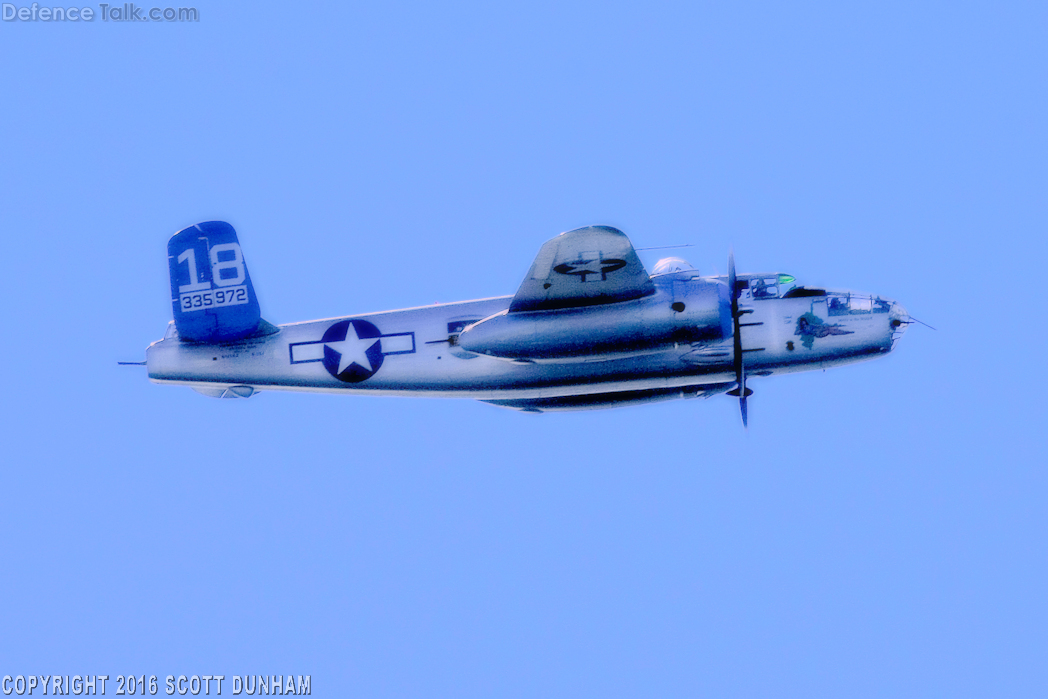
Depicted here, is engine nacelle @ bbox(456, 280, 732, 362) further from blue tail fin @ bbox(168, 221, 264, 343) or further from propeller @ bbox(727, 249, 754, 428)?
blue tail fin @ bbox(168, 221, 264, 343)

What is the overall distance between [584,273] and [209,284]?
6.00 metres

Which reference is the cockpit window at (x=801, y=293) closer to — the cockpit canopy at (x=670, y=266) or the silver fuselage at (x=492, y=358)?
the silver fuselage at (x=492, y=358)

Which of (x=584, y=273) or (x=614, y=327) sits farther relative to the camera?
(x=614, y=327)

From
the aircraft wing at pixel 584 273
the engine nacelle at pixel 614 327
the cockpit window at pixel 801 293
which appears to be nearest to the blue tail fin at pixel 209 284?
the engine nacelle at pixel 614 327

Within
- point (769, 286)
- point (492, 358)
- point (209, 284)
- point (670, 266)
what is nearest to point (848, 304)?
point (769, 286)

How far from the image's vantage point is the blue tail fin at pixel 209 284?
16531 mm

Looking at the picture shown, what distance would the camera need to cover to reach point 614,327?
15.6 metres

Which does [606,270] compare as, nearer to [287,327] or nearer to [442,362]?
[442,362]


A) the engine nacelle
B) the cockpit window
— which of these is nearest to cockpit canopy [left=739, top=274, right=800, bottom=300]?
the cockpit window

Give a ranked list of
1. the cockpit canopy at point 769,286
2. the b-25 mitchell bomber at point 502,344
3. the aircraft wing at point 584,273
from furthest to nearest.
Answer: the cockpit canopy at point 769,286, the b-25 mitchell bomber at point 502,344, the aircraft wing at point 584,273

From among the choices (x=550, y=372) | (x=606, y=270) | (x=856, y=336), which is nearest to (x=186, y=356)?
(x=550, y=372)

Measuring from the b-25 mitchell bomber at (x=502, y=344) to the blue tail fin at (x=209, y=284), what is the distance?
2 centimetres

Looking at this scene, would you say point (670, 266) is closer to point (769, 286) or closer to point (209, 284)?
point (769, 286)

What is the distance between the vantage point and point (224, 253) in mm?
16656
